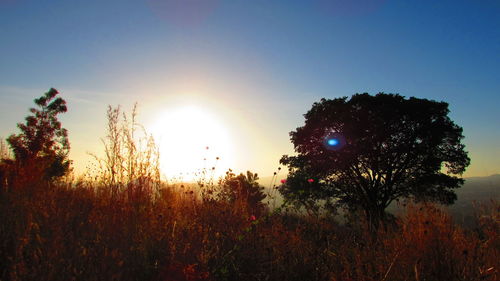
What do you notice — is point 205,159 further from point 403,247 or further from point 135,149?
point 403,247

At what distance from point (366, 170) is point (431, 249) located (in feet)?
41.8

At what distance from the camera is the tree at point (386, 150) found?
15.1 m

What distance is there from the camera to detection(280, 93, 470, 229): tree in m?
15.1

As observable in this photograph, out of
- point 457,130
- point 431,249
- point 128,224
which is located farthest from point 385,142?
point 128,224

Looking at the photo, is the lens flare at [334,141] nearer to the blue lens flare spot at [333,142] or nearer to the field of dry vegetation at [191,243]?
the blue lens flare spot at [333,142]

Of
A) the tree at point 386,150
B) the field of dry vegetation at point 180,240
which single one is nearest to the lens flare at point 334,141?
the tree at point 386,150

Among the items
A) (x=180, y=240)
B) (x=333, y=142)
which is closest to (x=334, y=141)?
(x=333, y=142)

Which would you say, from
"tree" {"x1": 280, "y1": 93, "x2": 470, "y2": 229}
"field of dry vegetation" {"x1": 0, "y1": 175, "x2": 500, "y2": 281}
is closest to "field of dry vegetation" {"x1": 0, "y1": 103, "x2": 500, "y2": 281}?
"field of dry vegetation" {"x1": 0, "y1": 175, "x2": 500, "y2": 281}

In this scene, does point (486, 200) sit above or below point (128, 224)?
below

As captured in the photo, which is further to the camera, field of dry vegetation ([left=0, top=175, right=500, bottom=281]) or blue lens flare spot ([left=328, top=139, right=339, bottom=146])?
blue lens flare spot ([left=328, top=139, right=339, bottom=146])

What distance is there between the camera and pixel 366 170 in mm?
15898

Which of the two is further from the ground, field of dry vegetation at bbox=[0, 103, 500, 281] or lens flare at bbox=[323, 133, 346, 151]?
lens flare at bbox=[323, 133, 346, 151]

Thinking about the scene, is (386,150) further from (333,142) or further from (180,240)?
(180,240)

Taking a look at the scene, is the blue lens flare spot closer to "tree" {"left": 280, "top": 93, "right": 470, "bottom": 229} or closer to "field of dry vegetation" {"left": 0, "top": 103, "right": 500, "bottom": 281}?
"tree" {"left": 280, "top": 93, "right": 470, "bottom": 229}
